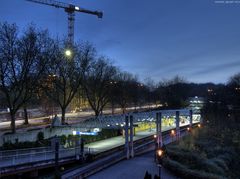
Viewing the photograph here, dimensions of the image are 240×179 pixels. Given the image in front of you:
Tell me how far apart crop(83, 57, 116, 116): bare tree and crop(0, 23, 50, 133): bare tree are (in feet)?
68.5

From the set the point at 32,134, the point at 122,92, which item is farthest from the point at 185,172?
the point at 122,92

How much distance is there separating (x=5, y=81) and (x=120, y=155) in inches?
781

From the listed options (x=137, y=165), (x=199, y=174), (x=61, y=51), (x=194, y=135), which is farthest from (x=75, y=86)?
(x=199, y=174)

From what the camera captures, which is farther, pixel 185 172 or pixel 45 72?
pixel 45 72

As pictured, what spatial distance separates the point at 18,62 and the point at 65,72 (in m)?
14.2

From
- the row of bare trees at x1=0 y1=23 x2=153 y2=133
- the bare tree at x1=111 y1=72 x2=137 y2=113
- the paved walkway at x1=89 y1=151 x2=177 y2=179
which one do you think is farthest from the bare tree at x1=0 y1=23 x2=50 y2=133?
the bare tree at x1=111 y1=72 x2=137 y2=113

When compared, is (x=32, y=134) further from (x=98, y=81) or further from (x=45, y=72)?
(x=98, y=81)

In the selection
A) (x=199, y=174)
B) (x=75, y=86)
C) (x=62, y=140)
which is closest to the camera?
(x=199, y=174)

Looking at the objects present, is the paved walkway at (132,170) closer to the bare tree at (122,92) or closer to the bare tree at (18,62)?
the bare tree at (18,62)

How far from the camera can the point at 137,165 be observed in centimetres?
3888

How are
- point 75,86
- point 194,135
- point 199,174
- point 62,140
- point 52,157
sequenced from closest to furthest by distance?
1. point 199,174
2. point 52,157
3. point 62,140
4. point 194,135
5. point 75,86

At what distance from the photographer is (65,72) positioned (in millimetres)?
63156

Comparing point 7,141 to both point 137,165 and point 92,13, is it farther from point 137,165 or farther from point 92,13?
point 92,13

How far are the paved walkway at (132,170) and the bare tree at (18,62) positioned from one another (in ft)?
55.3
